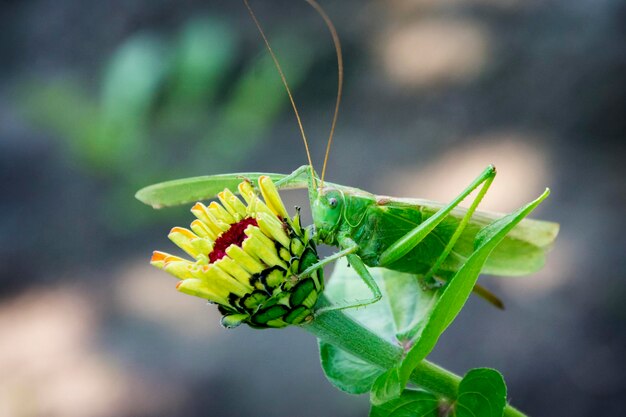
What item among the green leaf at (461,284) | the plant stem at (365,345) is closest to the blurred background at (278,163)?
the plant stem at (365,345)

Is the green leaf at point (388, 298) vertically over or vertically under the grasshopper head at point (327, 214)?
under

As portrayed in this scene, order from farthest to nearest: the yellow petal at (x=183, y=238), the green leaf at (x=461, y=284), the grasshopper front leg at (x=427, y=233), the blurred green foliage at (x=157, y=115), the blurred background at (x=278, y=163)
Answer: the blurred background at (x=278, y=163) → the blurred green foliage at (x=157, y=115) → the grasshopper front leg at (x=427, y=233) → the yellow petal at (x=183, y=238) → the green leaf at (x=461, y=284)

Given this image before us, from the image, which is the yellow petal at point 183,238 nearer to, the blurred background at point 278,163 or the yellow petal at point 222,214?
the yellow petal at point 222,214

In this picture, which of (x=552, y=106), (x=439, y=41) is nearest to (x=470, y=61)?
(x=439, y=41)

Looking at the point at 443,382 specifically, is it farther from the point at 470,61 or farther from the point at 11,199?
the point at 11,199

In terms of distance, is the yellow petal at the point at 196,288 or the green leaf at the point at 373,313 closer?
the yellow petal at the point at 196,288

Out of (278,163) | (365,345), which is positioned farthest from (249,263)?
(278,163)
